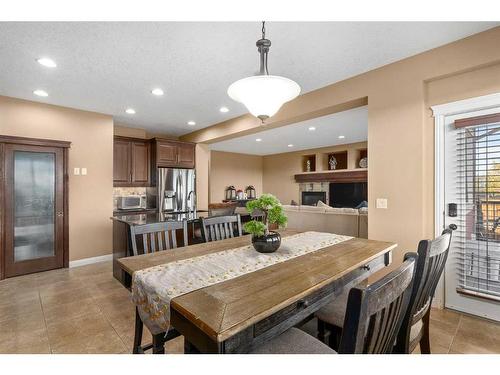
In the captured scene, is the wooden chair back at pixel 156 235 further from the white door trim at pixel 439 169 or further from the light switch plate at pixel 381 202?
the white door trim at pixel 439 169

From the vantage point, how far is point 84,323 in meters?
2.38

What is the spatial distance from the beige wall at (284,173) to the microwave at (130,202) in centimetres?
561

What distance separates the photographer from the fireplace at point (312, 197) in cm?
862

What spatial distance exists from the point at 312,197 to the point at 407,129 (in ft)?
20.8

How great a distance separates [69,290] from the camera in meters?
3.16

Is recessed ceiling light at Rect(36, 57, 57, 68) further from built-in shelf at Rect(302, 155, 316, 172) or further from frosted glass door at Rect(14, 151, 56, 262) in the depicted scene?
built-in shelf at Rect(302, 155, 316, 172)

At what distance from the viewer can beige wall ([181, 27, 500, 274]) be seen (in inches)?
92.6

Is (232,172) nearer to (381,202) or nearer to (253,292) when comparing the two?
(381,202)

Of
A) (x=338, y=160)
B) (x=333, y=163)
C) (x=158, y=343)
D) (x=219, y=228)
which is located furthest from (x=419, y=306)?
(x=338, y=160)

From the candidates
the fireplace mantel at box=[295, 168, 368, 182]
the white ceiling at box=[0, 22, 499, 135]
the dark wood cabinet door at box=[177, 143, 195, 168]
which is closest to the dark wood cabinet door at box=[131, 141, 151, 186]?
the dark wood cabinet door at box=[177, 143, 195, 168]
